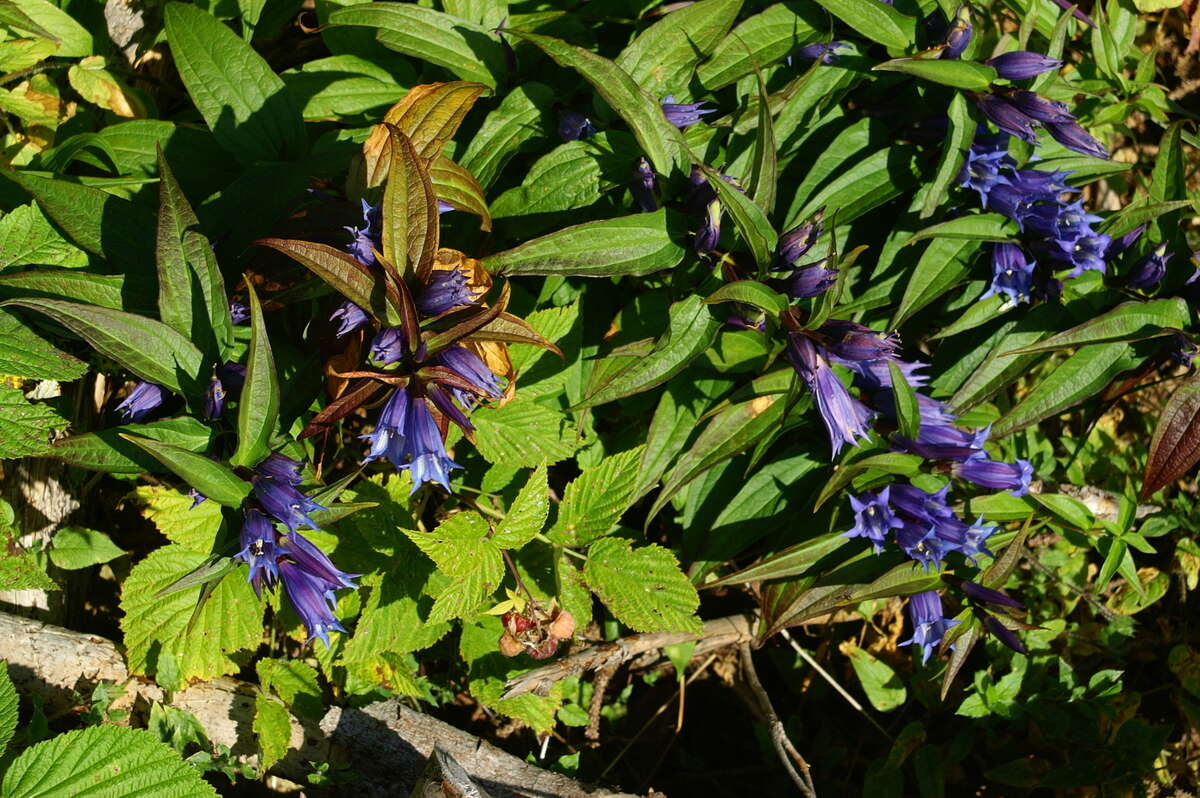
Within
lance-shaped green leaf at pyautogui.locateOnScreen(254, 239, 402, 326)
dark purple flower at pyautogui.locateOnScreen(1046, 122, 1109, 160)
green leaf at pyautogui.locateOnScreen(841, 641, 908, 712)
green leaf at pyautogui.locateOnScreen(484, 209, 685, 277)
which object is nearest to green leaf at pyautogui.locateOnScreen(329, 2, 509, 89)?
green leaf at pyautogui.locateOnScreen(484, 209, 685, 277)

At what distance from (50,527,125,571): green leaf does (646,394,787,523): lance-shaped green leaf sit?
176 cm

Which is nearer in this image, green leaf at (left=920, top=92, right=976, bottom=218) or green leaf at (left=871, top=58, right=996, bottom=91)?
green leaf at (left=871, top=58, right=996, bottom=91)

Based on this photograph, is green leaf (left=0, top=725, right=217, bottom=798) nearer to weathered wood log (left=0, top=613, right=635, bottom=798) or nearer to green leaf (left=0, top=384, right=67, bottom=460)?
weathered wood log (left=0, top=613, right=635, bottom=798)

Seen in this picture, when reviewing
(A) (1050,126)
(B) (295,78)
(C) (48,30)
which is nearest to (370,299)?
(B) (295,78)

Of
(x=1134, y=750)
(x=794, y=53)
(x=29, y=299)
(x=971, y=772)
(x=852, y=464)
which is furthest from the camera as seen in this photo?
(x=971, y=772)

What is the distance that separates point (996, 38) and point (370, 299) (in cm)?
270

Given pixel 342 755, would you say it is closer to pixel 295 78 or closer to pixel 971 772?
pixel 295 78

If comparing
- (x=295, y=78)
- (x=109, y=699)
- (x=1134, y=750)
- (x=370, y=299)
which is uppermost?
(x=295, y=78)

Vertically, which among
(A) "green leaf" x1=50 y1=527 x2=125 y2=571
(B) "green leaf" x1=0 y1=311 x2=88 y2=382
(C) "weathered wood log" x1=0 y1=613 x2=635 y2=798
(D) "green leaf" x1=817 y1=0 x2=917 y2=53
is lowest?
(C) "weathered wood log" x1=0 y1=613 x2=635 y2=798

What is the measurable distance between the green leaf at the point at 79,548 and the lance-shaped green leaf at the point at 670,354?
1656mm

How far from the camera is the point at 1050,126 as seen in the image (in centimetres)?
287

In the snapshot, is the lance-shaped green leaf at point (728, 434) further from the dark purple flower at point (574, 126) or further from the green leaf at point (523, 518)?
the dark purple flower at point (574, 126)

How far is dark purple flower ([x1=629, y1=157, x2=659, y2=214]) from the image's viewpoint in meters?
2.61

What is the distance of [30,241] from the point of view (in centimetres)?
249
